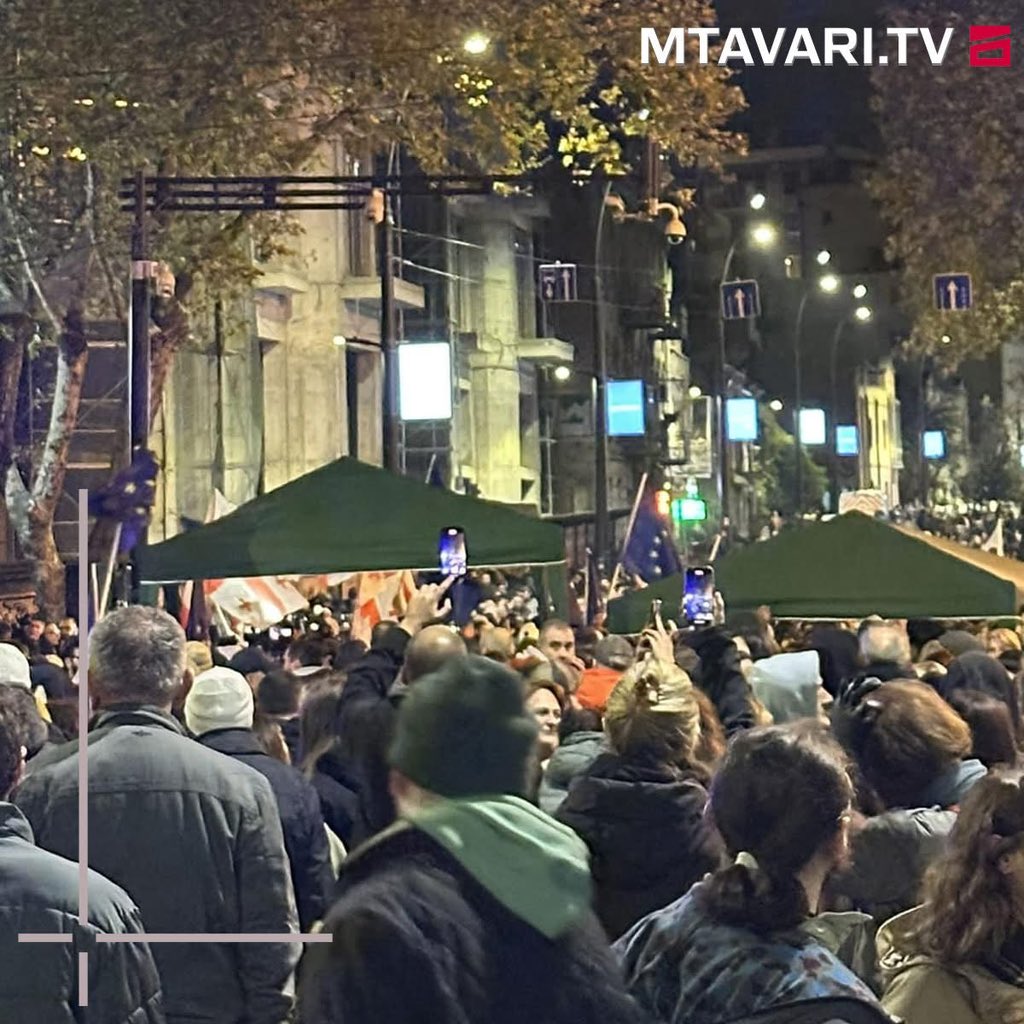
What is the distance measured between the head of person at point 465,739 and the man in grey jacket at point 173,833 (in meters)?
1.50

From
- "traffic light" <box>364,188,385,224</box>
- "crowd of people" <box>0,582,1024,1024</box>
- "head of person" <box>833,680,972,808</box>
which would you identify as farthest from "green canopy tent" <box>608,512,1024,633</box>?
"traffic light" <box>364,188,385,224</box>

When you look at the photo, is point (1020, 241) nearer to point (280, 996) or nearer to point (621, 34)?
point (621, 34)

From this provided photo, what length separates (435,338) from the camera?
94.6ft

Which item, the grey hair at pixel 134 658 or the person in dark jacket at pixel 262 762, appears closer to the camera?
the grey hair at pixel 134 658

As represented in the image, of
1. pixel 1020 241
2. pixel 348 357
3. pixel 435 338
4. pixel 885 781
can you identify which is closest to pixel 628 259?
pixel 435 338

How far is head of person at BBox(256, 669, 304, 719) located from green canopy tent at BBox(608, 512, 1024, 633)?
130 inches

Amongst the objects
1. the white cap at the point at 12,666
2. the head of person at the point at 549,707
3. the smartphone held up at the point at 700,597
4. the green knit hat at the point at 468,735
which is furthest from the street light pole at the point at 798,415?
the green knit hat at the point at 468,735

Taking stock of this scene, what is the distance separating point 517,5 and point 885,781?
45.0 feet

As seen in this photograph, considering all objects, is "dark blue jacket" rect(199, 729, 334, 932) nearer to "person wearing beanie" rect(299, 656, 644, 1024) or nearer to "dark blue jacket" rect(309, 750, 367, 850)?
"dark blue jacket" rect(309, 750, 367, 850)

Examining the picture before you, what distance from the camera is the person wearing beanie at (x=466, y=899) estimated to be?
7.86ft

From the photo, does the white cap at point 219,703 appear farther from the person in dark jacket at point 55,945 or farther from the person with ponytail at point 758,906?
the person with ponytail at point 758,906

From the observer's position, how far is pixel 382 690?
5773mm

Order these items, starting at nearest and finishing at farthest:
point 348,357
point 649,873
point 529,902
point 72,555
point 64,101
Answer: point 529,902, point 649,873, point 64,101, point 72,555, point 348,357

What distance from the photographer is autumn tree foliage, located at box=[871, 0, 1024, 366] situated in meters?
18.4
